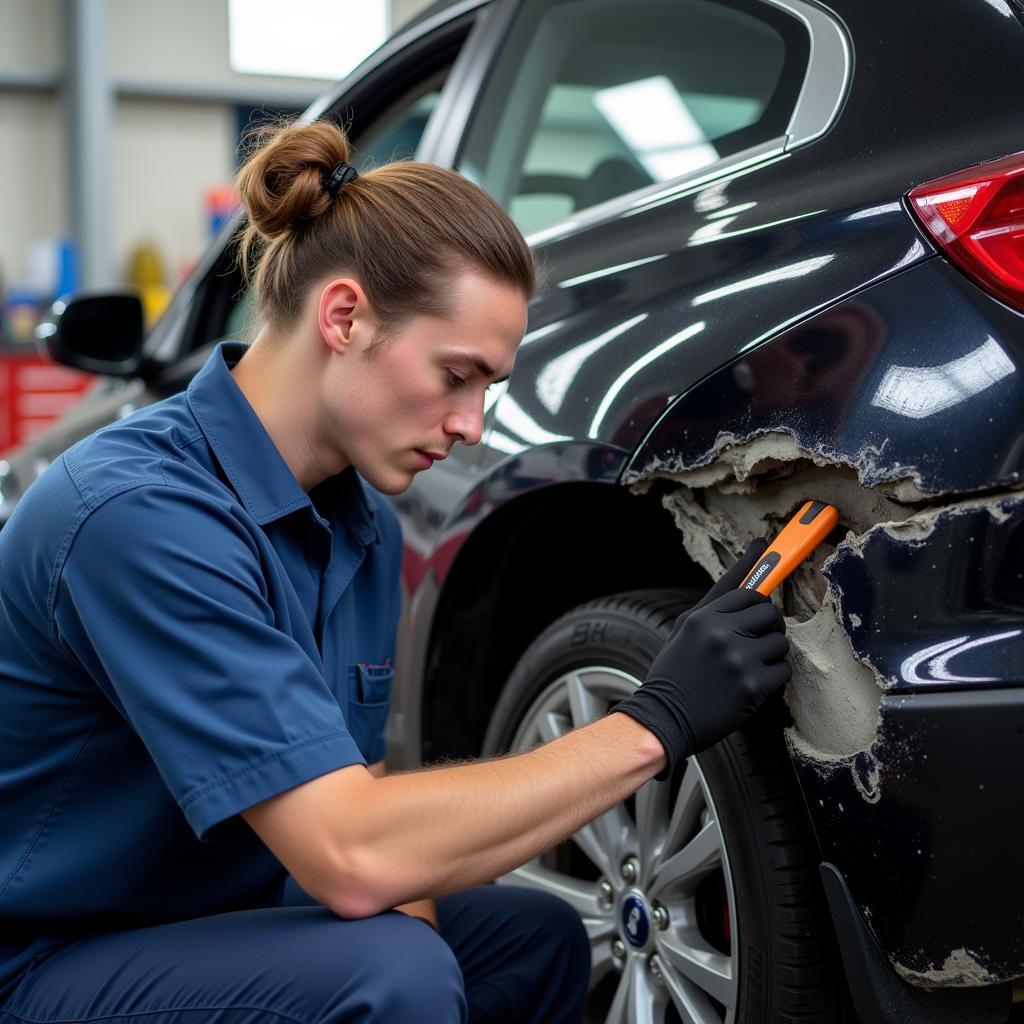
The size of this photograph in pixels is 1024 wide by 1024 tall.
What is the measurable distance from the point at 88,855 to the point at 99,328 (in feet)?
5.19

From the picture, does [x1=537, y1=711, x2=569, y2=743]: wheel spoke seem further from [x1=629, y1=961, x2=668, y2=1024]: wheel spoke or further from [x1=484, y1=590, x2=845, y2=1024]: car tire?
[x1=629, y1=961, x2=668, y2=1024]: wheel spoke

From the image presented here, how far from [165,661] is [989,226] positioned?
834 millimetres

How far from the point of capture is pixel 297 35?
9328 millimetres

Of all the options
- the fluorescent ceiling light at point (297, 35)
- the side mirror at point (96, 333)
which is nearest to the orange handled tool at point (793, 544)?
the side mirror at point (96, 333)

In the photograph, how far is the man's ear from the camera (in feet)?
4.56

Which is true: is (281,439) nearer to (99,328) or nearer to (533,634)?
(533,634)

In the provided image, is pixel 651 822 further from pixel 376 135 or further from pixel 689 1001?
pixel 376 135

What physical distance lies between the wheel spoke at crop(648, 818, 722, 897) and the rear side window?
0.78 meters

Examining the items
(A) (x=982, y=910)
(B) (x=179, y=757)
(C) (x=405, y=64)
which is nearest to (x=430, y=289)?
(B) (x=179, y=757)

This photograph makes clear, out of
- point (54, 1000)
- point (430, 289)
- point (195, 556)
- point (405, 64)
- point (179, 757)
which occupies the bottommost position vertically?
point (54, 1000)

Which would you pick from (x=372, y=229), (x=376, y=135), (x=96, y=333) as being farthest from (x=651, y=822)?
(x=96, y=333)

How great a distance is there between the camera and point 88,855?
1.36m

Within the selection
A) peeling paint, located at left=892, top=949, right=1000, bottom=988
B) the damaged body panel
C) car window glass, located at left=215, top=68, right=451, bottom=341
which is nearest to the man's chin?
the damaged body panel

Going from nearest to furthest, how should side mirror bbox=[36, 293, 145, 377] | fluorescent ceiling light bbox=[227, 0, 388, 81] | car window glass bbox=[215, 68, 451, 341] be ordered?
car window glass bbox=[215, 68, 451, 341] → side mirror bbox=[36, 293, 145, 377] → fluorescent ceiling light bbox=[227, 0, 388, 81]
